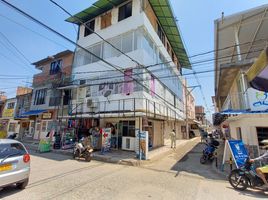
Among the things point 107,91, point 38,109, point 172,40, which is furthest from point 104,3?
point 38,109

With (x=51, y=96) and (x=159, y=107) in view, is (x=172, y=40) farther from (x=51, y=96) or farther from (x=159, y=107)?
(x=51, y=96)

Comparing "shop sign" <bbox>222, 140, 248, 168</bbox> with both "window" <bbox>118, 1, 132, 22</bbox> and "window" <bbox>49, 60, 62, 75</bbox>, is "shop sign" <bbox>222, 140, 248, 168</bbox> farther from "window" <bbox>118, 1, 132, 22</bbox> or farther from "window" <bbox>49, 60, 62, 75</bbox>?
"window" <bbox>49, 60, 62, 75</bbox>

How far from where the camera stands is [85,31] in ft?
62.6

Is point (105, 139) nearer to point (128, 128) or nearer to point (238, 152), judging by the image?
point (128, 128)

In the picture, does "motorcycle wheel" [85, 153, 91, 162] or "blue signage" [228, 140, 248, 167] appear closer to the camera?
"blue signage" [228, 140, 248, 167]

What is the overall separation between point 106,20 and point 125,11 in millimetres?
2469

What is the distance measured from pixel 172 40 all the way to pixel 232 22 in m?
12.9

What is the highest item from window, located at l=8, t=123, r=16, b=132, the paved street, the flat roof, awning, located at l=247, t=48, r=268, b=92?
the flat roof

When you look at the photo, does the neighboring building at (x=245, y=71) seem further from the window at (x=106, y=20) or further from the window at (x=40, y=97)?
the window at (x=40, y=97)

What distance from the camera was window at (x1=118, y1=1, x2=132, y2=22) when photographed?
1588 centimetres

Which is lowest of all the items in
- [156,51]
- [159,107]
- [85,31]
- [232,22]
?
[159,107]

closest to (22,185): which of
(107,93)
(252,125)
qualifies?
(107,93)

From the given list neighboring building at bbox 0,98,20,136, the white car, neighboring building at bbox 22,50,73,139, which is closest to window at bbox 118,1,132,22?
neighboring building at bbox 22,50,73,139

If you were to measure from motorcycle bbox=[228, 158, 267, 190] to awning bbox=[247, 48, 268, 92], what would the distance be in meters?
3.88
